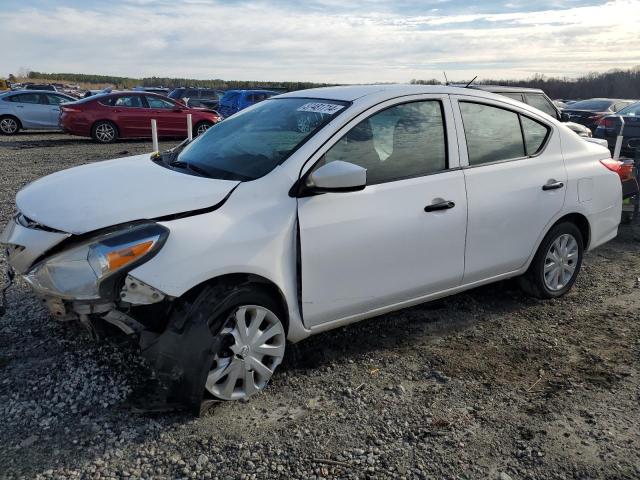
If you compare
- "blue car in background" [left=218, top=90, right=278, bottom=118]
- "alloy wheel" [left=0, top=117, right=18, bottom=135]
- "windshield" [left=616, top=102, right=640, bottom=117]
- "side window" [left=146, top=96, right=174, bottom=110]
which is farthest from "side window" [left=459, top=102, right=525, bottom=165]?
"alloy wheel" [left=0, top=117, right=18, bottom=135]

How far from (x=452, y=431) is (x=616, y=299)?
2849 mm

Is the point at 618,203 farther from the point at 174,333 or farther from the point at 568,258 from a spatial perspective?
the point at 174,333

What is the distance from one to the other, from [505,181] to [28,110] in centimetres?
1901

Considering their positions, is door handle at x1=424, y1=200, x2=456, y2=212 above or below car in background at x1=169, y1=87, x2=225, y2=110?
below

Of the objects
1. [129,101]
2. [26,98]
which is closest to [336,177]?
[129,101]

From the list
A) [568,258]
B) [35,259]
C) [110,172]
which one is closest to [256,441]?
[35,259]

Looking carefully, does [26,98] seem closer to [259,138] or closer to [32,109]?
[32,109]

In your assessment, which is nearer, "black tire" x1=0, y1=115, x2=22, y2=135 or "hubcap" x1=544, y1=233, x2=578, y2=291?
"hubcap" x1=544, y1=233, x2=578, y2=291

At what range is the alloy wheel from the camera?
19234mm

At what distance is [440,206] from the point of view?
3873 millimetres

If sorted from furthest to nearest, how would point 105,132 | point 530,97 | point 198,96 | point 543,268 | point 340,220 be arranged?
point 198,96 < point 105,132 < point 530,97 < point 543,268 < point 340,220

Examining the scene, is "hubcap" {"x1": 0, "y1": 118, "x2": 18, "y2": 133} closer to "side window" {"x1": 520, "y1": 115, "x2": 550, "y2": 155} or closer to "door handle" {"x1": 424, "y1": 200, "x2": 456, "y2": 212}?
"side window" {"x1": 520, "y1": 115, "x2": 550, "y2": 155}

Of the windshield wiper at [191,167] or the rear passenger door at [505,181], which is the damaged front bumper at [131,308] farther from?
the rear passenger door at [505,181]

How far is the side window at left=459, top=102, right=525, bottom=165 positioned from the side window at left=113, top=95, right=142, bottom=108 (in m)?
15.1
